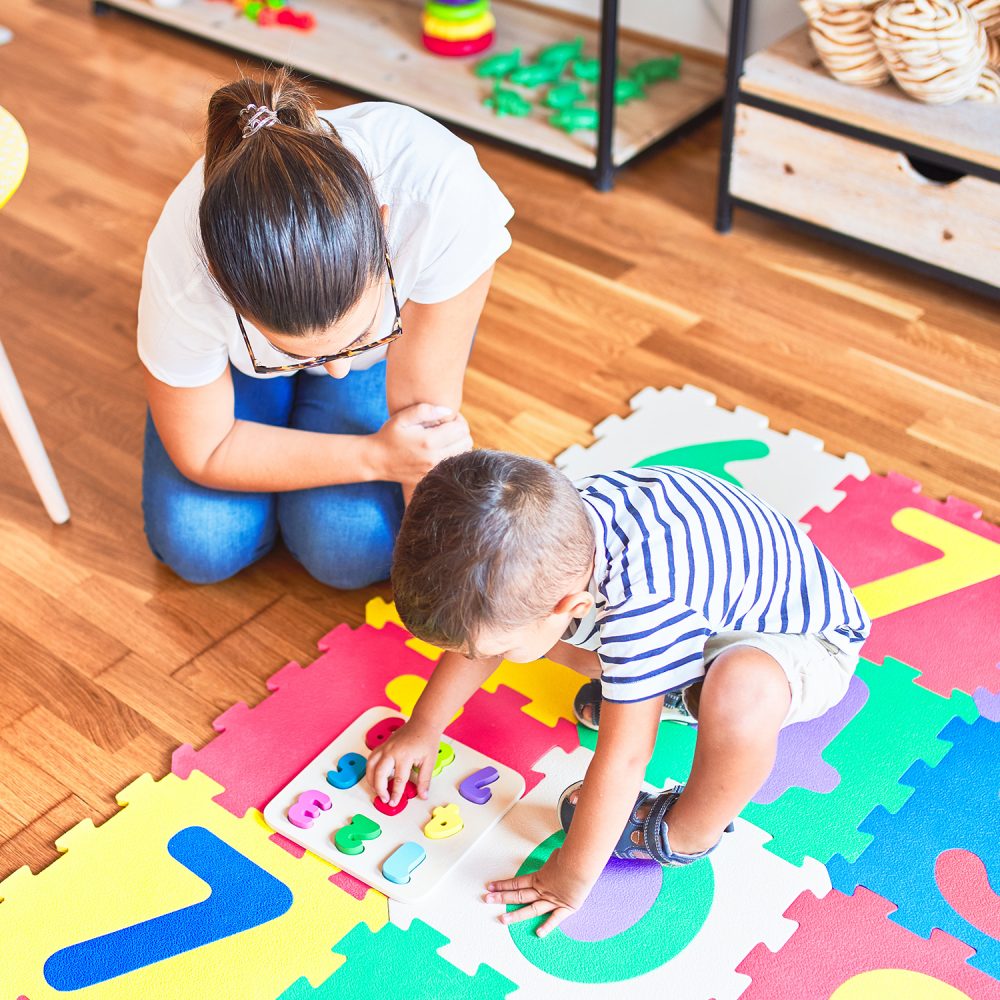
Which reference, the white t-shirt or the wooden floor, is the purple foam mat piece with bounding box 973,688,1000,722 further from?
the white t-shirt

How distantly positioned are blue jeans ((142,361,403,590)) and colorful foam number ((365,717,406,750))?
0.20 metres

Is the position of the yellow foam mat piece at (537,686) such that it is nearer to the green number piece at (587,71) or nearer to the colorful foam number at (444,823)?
the colorful foam number at (444,823)

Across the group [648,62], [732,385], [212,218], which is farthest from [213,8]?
[212,218]

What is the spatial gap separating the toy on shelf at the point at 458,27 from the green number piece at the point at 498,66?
0.26ft

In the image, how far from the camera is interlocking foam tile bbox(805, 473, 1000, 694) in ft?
4.34

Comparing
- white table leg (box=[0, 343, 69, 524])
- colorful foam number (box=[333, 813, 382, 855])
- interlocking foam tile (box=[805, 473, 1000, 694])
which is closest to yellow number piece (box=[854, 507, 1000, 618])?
interlocking foam tile (box=[805, 473, 1000, 694])

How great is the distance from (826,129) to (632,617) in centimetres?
110

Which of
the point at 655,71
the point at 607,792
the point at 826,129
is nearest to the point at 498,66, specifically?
the point at 655,71

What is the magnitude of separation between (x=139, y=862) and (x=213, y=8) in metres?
2.10

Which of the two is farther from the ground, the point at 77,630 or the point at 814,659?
the point at 814,659

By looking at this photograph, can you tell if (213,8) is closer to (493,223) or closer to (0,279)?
(0,279)

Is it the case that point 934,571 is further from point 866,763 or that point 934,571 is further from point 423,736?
point 423,736

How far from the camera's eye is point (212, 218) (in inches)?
37.3

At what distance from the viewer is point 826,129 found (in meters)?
1.79
